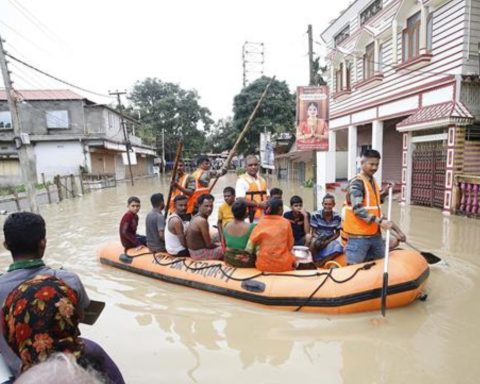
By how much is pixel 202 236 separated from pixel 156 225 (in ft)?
3.30

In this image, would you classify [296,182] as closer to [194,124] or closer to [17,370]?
[194,124]

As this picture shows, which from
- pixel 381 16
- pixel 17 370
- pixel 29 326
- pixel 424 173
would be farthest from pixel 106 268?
pixel 381 16

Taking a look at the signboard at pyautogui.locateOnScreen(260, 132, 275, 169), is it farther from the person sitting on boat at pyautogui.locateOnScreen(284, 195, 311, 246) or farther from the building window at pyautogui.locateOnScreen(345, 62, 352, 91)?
the person sitting on boat at pyautogui.locateOnScreen(284, 195, 311, 246)

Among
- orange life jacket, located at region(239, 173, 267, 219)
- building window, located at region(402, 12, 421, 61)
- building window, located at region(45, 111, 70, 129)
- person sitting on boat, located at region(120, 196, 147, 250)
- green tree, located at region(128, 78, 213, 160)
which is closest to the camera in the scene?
person sitting on boat, located at region(120, 196, 147, 250)

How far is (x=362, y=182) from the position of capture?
4301 mm

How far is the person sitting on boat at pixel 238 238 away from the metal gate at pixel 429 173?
8.49 m

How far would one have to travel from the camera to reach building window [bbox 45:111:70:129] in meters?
23.5

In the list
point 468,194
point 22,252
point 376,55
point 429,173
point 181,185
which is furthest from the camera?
point 376,55

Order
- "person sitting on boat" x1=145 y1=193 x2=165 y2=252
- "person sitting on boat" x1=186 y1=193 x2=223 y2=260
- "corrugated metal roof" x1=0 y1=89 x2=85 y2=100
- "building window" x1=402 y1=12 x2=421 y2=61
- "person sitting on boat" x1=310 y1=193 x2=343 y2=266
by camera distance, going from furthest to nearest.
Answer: "corrugated metal roof" x1=0 y1=89 x2=85 y2=100
"building window" x1=402 y1=12 x2=421 y2=61
"person sitting on boat" x1=145 y1=193 x2=165 y2=252
"person sitting on boat" x1=310 y1=193 x2=343 y2=266
"person sitting on boat" x1=186 y1=193 x2=223 y2=260

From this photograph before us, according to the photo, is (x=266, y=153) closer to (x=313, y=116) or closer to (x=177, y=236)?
(x=313, y=116)

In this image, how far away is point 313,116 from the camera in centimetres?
864

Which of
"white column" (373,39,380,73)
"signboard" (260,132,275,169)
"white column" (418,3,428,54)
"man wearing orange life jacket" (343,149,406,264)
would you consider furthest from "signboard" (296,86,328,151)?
"signboard" (260,132,275,169)

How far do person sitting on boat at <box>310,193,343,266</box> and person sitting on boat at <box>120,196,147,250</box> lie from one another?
2.84m

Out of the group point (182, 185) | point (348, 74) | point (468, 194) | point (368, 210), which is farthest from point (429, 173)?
point (368, 210)
